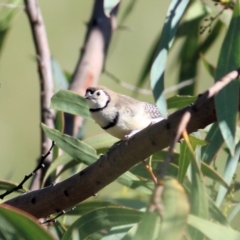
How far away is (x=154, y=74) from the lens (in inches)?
48.2

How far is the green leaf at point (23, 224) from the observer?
111 cm

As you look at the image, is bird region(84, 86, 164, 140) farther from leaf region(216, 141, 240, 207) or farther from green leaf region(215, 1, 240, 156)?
green leaf region(215, 1, 240, 156)

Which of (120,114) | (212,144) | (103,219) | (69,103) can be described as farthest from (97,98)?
(103,219)

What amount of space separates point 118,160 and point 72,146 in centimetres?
31

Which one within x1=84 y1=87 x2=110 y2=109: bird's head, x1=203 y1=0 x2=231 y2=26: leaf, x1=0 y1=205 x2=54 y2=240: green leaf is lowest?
x1=0 y1=205 x2=54 y2=240: green leaf

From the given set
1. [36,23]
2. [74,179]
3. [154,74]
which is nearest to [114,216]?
[74,179]

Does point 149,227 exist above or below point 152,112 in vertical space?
below

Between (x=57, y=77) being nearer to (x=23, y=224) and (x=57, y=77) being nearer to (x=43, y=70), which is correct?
(x=43, y=70)

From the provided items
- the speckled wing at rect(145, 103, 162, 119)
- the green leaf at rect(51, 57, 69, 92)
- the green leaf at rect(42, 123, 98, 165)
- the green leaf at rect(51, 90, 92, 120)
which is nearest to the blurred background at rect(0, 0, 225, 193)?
the green leaf at rect(51, 57, 69, 92)

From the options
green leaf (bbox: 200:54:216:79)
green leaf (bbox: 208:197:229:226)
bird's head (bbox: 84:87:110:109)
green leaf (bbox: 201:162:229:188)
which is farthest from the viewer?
green leaf (bbox: 200:54:216:79)

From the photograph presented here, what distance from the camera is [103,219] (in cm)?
143

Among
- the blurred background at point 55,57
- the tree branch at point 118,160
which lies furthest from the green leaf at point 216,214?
the blurred background at point 55,57

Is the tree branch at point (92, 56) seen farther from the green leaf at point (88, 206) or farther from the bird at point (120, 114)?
the green leaf at point (88, 206)

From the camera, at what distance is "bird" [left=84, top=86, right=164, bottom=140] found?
169 centimetres
